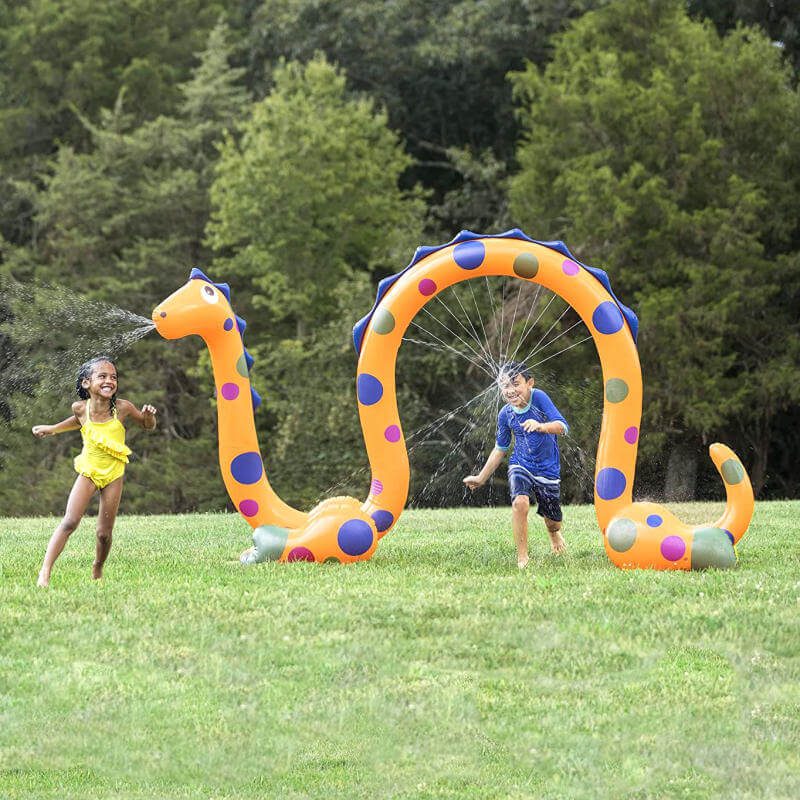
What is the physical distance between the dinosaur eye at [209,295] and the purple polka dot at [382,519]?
1921mm

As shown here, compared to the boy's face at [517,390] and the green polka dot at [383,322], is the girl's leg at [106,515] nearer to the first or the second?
the green polka dot at [383,322]

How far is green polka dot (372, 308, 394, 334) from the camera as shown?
1114 centimetres

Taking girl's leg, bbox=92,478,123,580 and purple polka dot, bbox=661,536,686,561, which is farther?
purple polka dot, bbox=661,536,686,561

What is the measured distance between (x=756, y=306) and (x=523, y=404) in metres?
16.9

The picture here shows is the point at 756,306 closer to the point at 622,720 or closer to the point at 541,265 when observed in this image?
the point at 541,265

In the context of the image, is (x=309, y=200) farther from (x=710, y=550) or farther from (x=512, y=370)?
(x=710, y=550)

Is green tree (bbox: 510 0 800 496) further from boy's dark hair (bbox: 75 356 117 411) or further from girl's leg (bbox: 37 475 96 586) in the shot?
girl's leg (bbox: 37 475 96 586)

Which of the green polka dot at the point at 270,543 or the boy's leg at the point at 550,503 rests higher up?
the boy's leg at the point at 550,503

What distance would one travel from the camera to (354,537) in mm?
10867

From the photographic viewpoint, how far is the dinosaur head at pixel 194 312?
35.6 feet

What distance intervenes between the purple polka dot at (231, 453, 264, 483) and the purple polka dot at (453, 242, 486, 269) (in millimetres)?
2009

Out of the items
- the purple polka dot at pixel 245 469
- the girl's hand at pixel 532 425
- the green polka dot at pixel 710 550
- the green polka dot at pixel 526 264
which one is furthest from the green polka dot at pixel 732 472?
the purple polka dot at pixel 245 469

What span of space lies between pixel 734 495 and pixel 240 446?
3.50m

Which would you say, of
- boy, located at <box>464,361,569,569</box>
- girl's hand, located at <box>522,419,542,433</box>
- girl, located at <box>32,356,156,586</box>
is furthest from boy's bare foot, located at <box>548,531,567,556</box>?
girl, located at <box>32,356,156,586</box>
